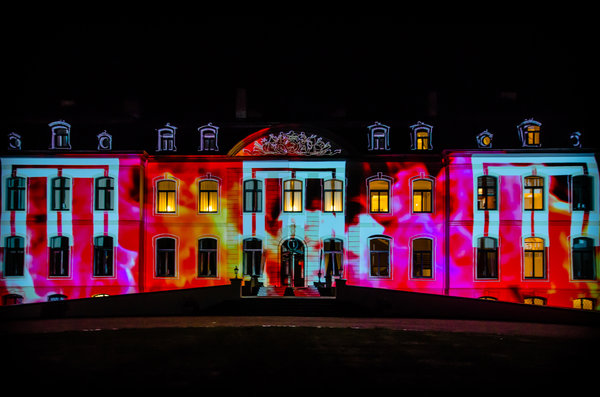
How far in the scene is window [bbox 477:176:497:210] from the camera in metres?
25.9

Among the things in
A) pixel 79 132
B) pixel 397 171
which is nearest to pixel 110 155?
pixel 79 132

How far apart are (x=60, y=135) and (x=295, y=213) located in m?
11.7

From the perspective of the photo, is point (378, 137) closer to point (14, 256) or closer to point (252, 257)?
point (252, 257)

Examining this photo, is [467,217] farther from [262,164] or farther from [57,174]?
[57,174]

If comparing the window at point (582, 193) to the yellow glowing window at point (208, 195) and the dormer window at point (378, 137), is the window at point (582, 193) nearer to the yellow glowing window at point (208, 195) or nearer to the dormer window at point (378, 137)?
the dormer window at point (378, 137)

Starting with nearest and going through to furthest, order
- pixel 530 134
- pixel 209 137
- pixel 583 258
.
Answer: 1. pixel 583 258
2. pixel 530 134
3. pixel 209 137

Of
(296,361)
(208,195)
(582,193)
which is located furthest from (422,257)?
(296,361)

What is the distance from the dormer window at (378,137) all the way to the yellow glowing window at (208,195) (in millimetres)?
7600

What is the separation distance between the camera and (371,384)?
30.2 feet

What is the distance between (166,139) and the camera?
87.9 ft

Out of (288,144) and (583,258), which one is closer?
(583,258)

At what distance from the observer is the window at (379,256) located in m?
26.2

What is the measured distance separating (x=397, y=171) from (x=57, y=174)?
15907mm

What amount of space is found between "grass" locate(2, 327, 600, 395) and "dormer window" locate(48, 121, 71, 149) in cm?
1393
